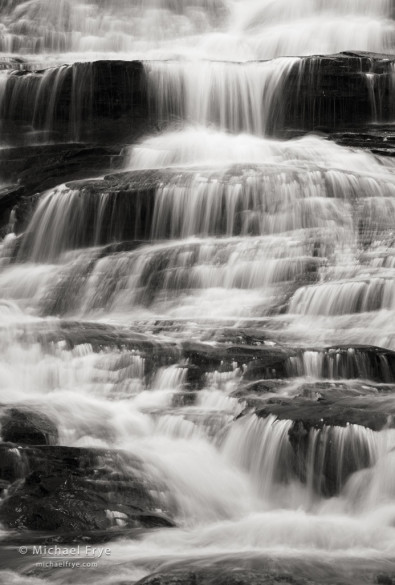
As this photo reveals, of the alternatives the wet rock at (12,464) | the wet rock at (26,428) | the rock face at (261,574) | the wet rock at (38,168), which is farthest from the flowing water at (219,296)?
the wet rock at (12,464)

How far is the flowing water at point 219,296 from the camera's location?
31.3 feet

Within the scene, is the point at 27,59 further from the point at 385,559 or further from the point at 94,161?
the point at 385,559

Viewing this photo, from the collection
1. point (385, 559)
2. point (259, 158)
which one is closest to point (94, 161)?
point (259, 158)

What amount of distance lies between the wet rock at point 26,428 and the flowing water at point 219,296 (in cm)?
19

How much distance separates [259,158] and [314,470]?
1150cm

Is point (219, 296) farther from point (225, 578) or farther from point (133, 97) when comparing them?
point (225, 578)

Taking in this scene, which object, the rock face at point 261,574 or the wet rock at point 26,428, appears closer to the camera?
the rock face at point 261,574

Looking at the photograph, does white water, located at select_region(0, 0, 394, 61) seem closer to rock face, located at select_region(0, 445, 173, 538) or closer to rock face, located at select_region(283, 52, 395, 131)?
rock face, located at select_region(283, 52, 395, 131)

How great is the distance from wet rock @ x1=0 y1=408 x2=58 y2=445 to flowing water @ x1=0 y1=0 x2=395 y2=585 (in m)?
0.19

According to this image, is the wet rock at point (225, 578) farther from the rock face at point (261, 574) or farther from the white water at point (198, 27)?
the white water at point (198, 27)

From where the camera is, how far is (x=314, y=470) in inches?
396

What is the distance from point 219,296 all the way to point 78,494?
6.79 m

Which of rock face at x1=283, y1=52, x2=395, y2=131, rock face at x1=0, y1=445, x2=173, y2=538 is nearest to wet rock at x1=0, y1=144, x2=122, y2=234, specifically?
rock face at x1=283, y1=52, x2=395, y2=131

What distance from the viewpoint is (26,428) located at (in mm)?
10891
